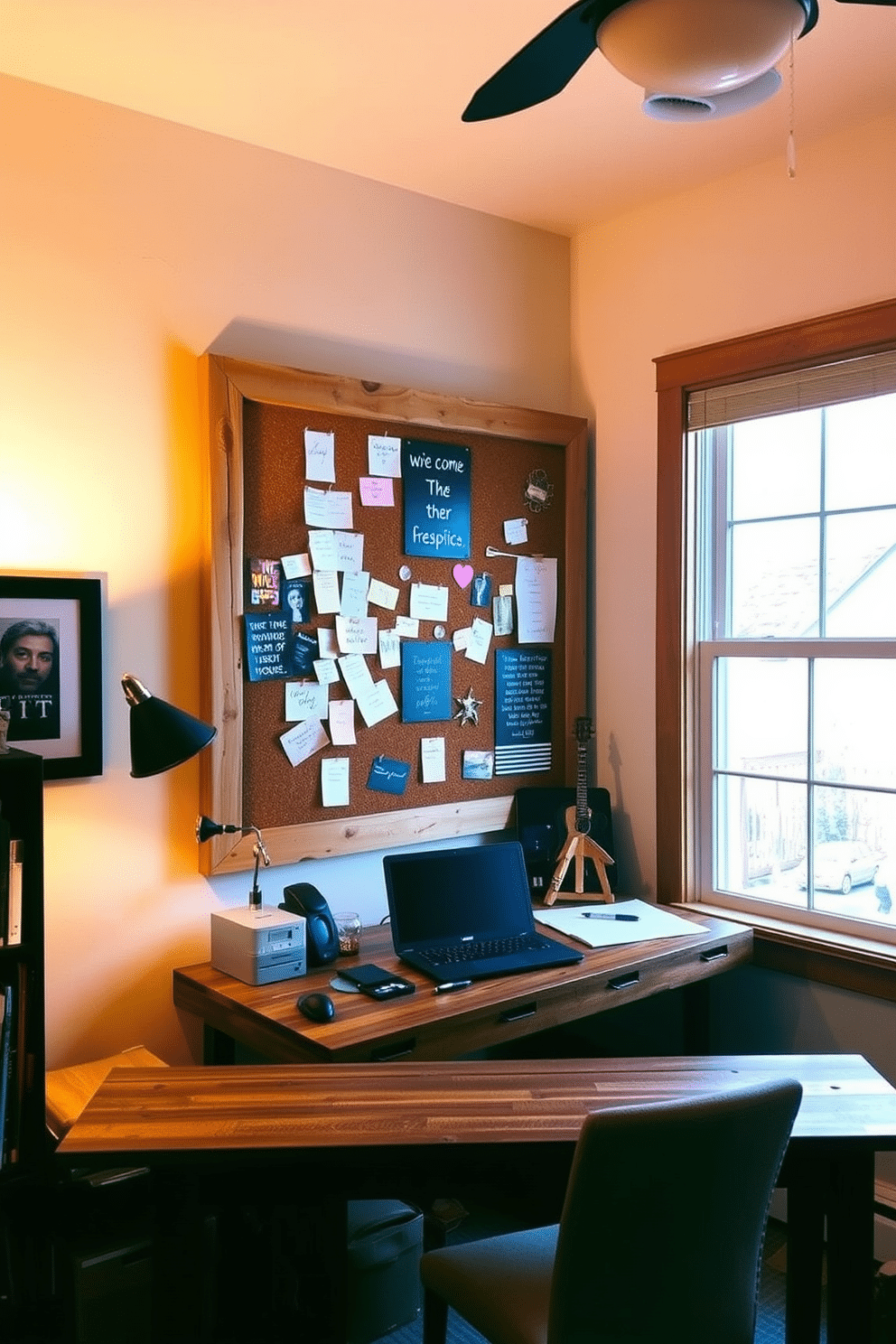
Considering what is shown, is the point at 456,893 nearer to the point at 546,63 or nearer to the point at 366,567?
the point at 366,567

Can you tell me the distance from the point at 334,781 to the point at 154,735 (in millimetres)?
686

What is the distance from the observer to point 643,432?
3.28 metres

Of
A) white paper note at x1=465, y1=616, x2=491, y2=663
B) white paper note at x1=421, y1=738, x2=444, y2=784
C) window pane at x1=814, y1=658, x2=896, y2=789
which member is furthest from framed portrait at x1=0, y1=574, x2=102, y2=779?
window pane at x1=814, y1=658, x2=896, y2=789

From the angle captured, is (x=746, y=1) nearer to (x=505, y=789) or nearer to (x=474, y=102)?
(x=474, y=102)

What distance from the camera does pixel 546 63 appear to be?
58.8 inches

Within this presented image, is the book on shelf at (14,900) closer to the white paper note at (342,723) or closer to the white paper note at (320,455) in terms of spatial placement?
the white paper note at (342,723)

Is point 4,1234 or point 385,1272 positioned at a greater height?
point 4,1234

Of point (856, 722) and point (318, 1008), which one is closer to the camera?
point (318, 1008)

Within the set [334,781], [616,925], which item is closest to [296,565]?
[334,781]

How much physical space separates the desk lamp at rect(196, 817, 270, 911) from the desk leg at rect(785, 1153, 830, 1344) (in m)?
1.30

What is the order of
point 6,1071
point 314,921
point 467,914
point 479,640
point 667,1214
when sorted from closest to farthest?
point 667,1214, point 6,1071, point 314,921, point 467,914, point 479,640

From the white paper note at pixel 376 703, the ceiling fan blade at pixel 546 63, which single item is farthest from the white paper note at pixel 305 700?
the ceiling fan blade at pixel 546 63

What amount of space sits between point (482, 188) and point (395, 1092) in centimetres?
237

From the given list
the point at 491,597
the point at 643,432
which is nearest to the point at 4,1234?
the point at 491,597
